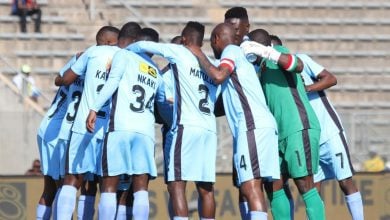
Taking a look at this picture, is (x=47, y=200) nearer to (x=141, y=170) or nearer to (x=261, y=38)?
(x=141, y=170)

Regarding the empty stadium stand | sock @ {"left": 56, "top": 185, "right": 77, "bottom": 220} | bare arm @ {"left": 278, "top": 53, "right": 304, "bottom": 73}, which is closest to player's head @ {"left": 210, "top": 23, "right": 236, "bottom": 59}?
bare arm @ {"left": 278, "top": 53, "right": 304, "bottom": 73}

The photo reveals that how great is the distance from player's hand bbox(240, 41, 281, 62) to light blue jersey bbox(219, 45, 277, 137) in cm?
8

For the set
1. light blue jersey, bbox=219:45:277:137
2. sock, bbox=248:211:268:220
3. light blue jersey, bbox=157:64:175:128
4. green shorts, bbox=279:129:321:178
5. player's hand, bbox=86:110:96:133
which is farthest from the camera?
light blue jersey, bbox=157:64:175:128

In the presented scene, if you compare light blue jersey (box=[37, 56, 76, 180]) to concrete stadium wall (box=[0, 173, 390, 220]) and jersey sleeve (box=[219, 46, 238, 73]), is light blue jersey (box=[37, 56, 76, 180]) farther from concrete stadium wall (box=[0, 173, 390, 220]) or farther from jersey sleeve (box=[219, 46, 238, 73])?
concrete stadium wall (box=[0, 173, 390, 220])

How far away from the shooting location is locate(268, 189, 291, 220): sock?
41.6ft

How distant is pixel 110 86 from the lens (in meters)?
12.4

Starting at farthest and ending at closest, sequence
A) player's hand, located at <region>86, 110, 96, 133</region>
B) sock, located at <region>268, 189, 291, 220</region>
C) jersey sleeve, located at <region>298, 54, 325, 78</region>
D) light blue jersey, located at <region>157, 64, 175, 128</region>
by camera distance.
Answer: jersey sleeve, located at <region>298, 54, 325, 78</region>
light blue jersey, located at <region>157, 64, 175, 128</region>
sock, located at <region>268, 189, 291, 220</region>
player's hand, located at <region>86, 110, 96, 133</region>

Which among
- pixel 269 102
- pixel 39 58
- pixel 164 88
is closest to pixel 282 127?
pixel 269 102

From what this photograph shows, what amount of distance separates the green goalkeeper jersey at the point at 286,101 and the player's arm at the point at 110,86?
149 centimetres

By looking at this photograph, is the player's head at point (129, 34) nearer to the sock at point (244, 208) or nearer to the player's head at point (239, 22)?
the player's head at point (239, 22)

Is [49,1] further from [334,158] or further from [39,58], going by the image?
[334,158]

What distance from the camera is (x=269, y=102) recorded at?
1282 centimetres

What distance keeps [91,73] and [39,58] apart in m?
11.5

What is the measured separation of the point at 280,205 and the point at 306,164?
518 mm
